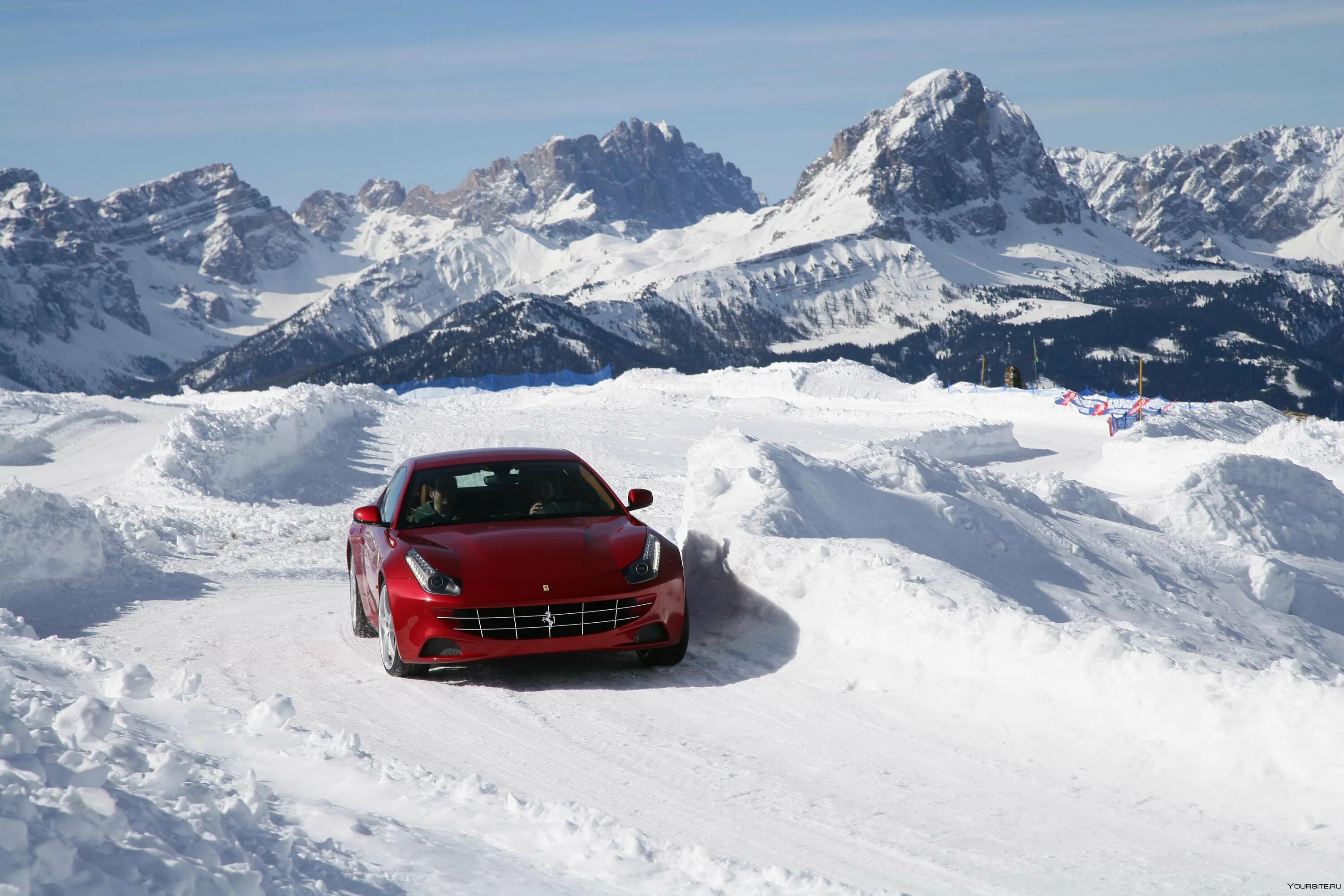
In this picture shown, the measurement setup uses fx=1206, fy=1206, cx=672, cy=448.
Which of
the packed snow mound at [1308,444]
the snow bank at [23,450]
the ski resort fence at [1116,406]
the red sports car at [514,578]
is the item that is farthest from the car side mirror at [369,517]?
the ski resort fence at [1116,406]

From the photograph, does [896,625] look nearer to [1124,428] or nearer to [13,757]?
[13,757]

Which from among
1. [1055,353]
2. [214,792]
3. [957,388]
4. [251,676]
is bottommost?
[1055,353]

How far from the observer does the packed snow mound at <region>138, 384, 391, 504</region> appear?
60.3 ft

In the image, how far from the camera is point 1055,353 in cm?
19362

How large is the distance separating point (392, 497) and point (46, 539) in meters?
4.13

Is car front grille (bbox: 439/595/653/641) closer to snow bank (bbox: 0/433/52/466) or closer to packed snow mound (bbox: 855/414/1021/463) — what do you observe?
packed snow mound (bbox: 855/414/1021/463)

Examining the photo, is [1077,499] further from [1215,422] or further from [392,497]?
[1215,422]

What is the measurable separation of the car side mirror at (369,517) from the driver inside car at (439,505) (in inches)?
8.6

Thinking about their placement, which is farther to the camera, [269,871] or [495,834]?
[495,834]

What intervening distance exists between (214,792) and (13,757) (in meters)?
0.75

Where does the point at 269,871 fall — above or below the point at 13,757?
below

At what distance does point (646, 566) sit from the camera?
23.5 feet

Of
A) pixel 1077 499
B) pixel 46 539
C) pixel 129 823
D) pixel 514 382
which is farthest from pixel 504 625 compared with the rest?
pixel 514 382

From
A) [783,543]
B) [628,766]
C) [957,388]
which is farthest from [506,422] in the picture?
[628,766]
